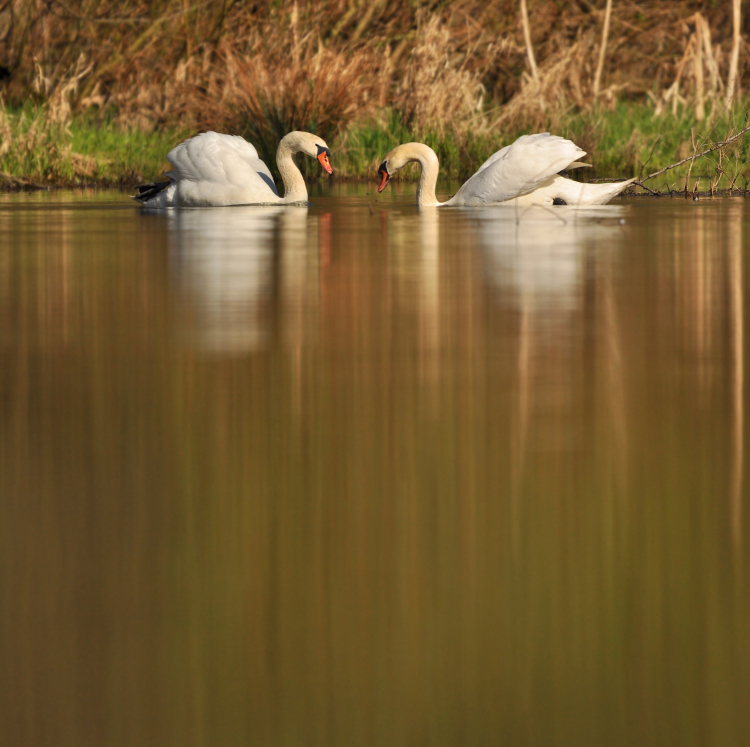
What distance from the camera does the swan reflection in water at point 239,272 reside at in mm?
4527

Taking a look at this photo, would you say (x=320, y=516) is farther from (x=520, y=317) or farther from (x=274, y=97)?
(x=274, y=97)

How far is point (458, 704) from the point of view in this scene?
6.08ft

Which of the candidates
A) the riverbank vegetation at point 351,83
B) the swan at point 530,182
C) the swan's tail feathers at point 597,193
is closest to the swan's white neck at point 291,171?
the swan at point 530,182

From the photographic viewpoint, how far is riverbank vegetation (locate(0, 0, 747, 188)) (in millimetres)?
15734

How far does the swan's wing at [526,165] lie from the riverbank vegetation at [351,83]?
6.97 feet

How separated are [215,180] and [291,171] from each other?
36.8 inches

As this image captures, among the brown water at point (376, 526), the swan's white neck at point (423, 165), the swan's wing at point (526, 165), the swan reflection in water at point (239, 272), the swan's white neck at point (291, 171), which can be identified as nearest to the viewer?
the brown water at point (376, 526)

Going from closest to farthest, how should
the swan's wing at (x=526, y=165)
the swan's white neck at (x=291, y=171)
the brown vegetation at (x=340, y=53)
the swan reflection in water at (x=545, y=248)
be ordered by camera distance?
the swan reflection in water at (x=545, y=248)
the swan's wing at (x=526, y=165)
the swan's white neck at (x=291, y=171)
the brown vegetation at (x=340, y=53)

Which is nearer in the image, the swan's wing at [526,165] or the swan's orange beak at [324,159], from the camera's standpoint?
the swan's wing at [526,165]

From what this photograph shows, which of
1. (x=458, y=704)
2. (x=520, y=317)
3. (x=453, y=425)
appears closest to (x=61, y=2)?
(x=520, y=317)

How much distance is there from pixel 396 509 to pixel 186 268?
13.4 ft

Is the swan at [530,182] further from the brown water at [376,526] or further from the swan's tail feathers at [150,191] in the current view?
the brown water at [376,526]

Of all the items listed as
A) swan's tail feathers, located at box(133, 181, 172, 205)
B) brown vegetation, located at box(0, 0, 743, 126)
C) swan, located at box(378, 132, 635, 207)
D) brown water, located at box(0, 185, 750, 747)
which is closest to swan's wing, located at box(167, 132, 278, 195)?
swan's tail feathers, located at box(133, 181, 172, 205)

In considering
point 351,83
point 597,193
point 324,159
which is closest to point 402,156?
point 324,159
